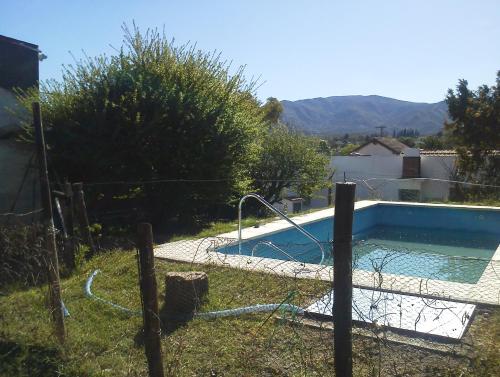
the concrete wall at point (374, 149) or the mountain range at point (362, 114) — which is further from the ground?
the mountain range at point (362, 114)

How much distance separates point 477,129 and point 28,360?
22558mm

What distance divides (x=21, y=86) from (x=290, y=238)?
328 inches

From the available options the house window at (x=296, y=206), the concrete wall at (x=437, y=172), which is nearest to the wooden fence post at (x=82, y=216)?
the house window at (x=296, y=206)

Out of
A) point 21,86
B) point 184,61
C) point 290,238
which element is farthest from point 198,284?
point 21,86

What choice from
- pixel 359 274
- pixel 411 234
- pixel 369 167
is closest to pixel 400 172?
pixel 369 167

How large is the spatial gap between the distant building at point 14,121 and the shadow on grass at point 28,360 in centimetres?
801

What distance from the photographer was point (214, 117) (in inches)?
429

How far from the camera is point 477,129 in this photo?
→ 72.0 feet

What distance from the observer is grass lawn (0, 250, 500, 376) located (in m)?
3.43

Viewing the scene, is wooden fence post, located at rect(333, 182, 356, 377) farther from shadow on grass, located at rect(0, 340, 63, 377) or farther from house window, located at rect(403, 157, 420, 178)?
house window, located at rect(403, 157, 420, 178)

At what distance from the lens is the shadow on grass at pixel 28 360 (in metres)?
3.49

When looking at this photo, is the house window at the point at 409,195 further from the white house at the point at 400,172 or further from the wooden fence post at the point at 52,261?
the wooden fence post at the point at 52,261

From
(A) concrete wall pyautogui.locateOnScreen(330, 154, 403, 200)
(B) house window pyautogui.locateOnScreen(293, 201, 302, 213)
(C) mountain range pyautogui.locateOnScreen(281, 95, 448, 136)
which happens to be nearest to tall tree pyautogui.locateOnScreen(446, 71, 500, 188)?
(A) concrete wall pyautogui.locateOnScreen(330, 154, 403, 200)

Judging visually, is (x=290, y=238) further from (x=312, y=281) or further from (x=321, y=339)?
(x=321, y=339)
